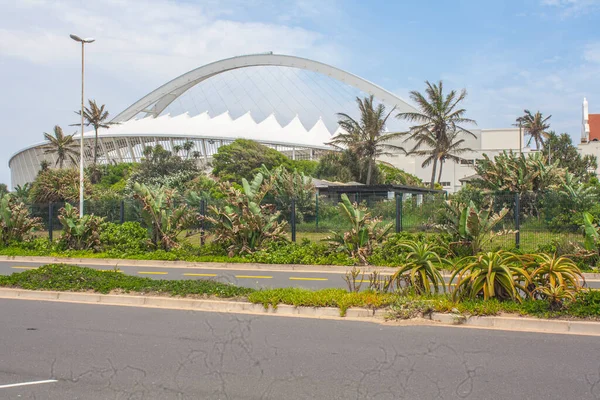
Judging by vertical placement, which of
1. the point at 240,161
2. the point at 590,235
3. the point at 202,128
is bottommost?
the point at 590,235

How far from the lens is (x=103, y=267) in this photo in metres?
17.3

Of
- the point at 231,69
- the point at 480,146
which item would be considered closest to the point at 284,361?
the point at 480,146

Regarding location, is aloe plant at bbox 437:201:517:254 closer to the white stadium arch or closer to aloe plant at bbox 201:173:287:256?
aloe plant at bbox 201:173:287:256

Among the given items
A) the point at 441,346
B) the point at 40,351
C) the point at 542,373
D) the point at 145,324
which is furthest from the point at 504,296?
the point at 40,351

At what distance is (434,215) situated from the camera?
18.2 metres

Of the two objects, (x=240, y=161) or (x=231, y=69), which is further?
(x=231, y=69)

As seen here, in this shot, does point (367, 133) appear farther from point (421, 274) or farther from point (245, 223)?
point (421, 274)

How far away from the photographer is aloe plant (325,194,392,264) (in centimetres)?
1577

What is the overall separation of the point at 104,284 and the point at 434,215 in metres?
11.2

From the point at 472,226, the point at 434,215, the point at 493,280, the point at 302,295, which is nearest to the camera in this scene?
the point at 493,280

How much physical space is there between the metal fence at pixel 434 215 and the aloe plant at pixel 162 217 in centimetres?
68

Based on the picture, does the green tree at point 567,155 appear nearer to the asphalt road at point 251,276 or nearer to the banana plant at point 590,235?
the banana plant at point 590,235

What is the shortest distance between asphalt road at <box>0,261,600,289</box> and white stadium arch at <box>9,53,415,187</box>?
63.1 metres

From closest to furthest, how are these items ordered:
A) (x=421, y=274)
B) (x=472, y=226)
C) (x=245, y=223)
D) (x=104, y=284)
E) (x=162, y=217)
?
1. (x=421, y=274)
2. (x=104, y=284)
3. (x=472, y=226)
4. (x=245, y=223)
5. (x=162, y=217)
